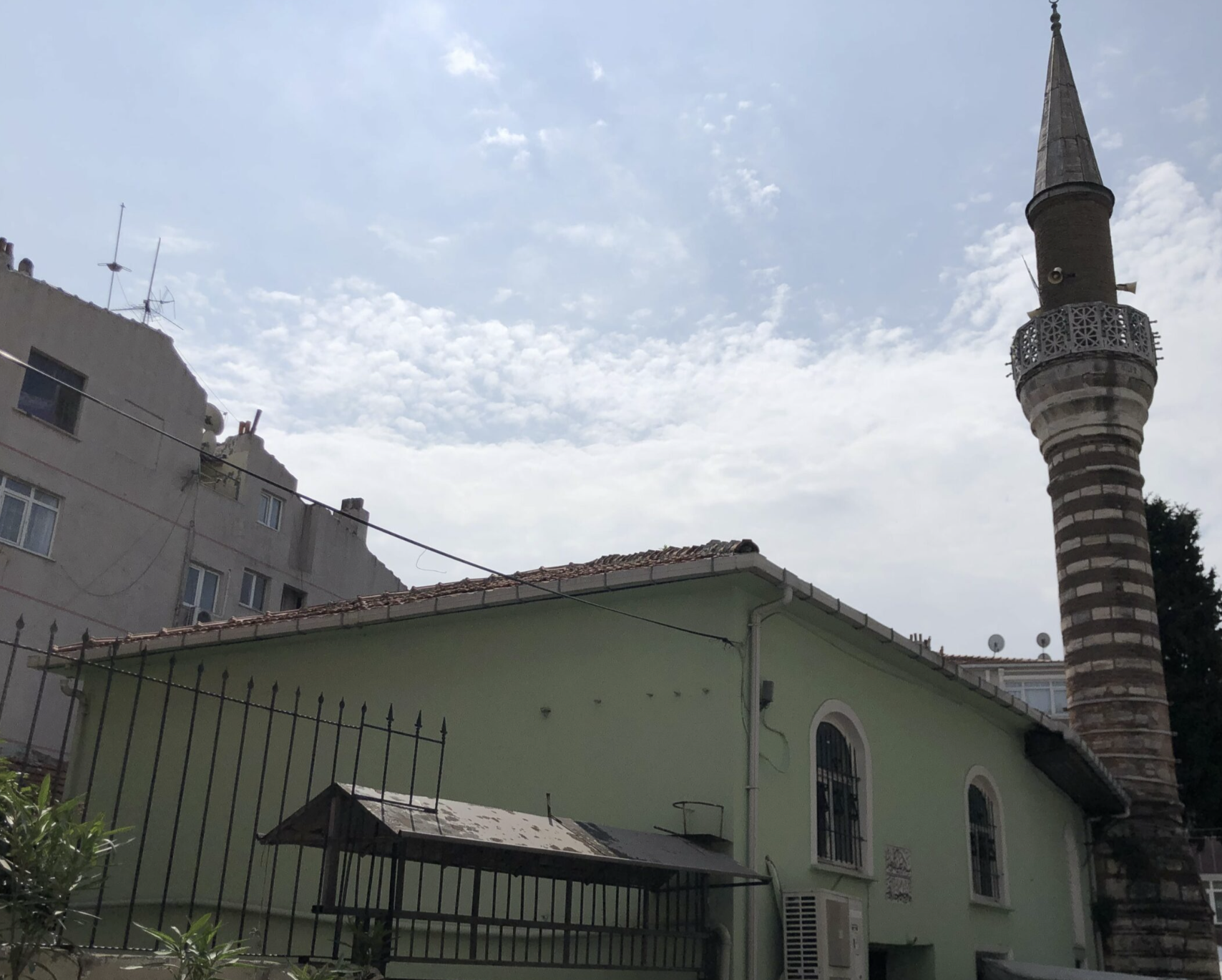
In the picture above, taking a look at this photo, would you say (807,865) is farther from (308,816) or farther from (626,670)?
(308,816)

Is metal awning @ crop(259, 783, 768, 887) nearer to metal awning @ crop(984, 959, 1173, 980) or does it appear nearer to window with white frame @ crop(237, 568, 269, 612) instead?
metal awning @ crop(984, 959, 1173, 980)

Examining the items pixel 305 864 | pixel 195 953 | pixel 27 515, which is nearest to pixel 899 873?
pixel 305 864

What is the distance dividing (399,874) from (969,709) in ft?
30.4

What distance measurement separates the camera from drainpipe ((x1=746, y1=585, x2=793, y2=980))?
→ 9.22 metres

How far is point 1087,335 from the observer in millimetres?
18406

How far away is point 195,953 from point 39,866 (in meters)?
0.86

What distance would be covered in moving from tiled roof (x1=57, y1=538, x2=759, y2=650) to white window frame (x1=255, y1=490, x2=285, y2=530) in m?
12.3

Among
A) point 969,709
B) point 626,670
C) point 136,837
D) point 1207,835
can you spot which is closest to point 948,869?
point 969,709

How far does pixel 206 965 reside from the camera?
18.1ft

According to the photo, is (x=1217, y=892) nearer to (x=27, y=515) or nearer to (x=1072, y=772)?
(x=1072, y=772)

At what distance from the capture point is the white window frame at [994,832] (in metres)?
13.3

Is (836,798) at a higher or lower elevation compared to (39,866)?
higher

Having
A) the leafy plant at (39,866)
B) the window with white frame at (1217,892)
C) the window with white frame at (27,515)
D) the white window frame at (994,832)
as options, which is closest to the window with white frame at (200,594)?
the window with white frame at (27,515)

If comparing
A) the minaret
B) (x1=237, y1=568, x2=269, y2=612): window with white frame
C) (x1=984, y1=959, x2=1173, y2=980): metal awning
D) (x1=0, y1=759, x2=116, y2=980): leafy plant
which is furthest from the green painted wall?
(x1=237, y1=568, x2=269, y2=612): window with white frame
